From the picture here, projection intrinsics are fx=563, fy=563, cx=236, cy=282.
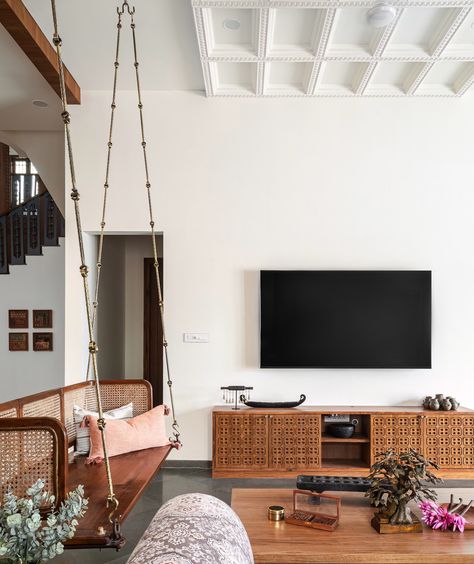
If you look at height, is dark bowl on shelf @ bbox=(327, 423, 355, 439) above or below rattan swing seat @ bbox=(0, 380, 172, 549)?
below

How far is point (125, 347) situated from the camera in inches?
288

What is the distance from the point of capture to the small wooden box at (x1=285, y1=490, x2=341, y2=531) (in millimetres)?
2689

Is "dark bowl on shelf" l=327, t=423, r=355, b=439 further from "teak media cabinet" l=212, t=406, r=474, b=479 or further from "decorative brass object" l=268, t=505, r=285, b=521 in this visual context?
"decorative brass object" l=268, t=505, r=285, b=521

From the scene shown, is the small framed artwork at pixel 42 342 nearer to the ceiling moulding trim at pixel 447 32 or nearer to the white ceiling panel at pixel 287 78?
the white ceiling panel at pixel 287 78

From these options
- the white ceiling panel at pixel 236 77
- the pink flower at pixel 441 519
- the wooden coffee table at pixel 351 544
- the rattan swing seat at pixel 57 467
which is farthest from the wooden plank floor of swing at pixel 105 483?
the white ceiling panel at pixel 236 77

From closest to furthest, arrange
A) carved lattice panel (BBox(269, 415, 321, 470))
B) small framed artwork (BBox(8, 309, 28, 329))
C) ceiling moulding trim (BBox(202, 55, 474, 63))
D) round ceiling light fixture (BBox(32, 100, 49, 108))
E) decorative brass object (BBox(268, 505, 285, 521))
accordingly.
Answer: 1. decorative brass object (BBox(268, 505, 285, 521))
2. ceiling moulding trim (BBox(202, 55, 474, 63))
3. carved lattice panel (BBox(269, 415, 321, 470))
4. round ceiling light fixture (BBox(32, 100, 49, 108))
5. small framed artwork (BBox(8, 309, 28, 329))

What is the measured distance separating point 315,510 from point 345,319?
2677 millimetres

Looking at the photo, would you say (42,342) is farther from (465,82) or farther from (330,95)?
(465,82)

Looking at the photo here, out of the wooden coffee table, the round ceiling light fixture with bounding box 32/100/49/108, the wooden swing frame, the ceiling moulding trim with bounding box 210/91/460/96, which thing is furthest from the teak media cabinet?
the round ceiling light fixture with bounding box 32/100/49/108

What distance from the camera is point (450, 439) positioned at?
502 cm

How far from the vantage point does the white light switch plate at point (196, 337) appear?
211 inches

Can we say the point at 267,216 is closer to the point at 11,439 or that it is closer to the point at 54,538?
the point at 11,439

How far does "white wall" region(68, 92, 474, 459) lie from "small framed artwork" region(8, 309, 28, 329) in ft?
8.60

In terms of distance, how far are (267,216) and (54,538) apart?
4.30 meters
